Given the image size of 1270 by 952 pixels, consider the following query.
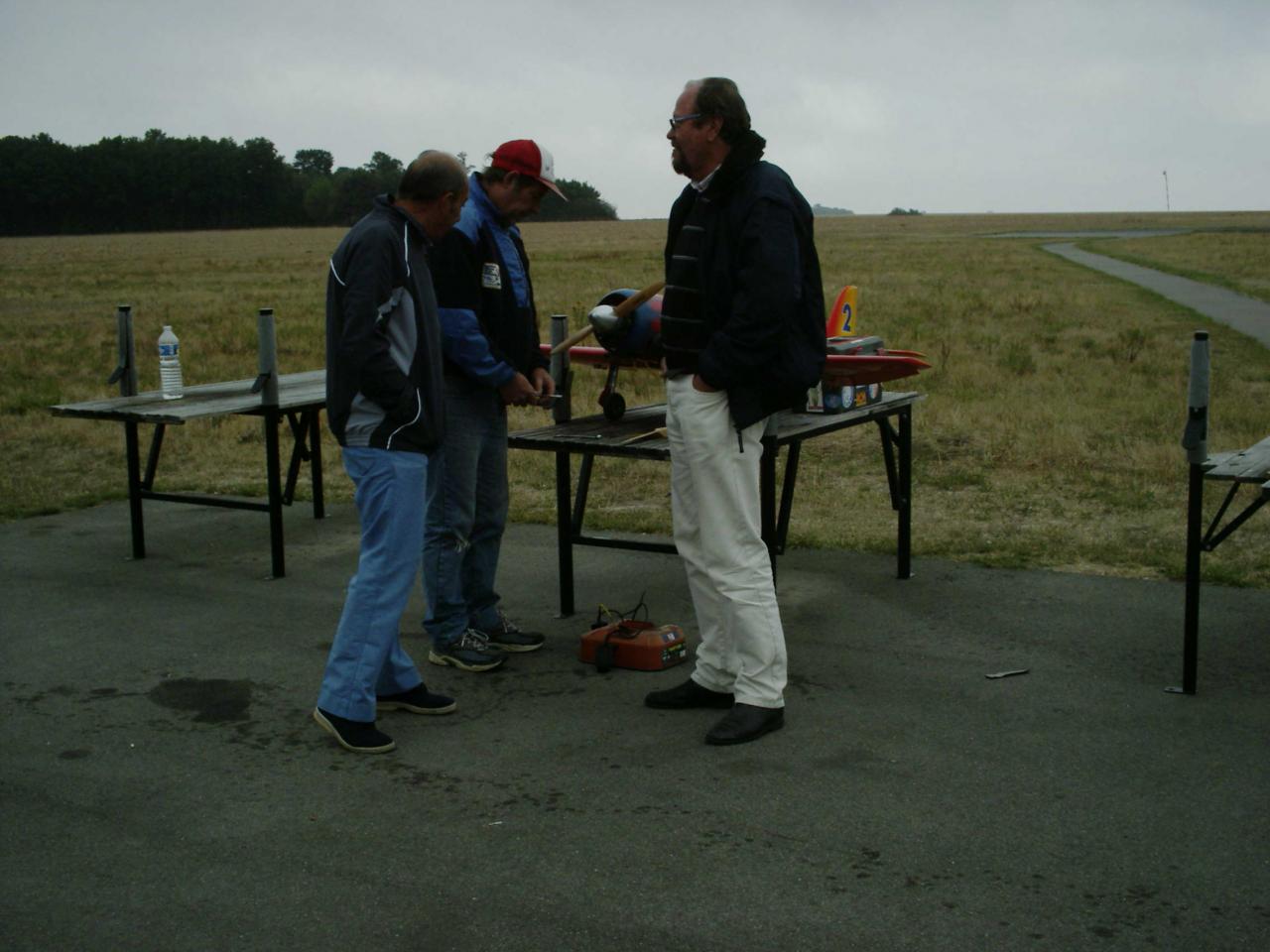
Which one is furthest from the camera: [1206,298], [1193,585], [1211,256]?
[1211,256]

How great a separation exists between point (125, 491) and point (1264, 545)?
690cm

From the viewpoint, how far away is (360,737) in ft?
14.6

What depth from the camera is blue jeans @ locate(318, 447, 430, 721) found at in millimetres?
4406

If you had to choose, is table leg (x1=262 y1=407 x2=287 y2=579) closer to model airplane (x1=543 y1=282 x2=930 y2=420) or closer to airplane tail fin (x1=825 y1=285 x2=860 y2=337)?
model airplane (x1=543 y1=282 x2=930 y2=420)

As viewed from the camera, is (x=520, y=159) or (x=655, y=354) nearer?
(x=520, y=159)

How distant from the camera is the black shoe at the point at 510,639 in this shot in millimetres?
5598

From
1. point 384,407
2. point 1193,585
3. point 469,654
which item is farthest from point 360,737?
point 1193,585

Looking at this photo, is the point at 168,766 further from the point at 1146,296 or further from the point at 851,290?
the point at 1146,296

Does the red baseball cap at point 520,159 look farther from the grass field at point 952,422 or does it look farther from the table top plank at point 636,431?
the grass field at point 952,422

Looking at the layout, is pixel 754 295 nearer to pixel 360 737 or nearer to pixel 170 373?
pixel 360 737

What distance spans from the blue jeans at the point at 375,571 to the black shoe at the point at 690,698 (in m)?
0.98

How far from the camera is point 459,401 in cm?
513

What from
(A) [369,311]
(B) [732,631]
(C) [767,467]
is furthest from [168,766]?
(C) [767,467]

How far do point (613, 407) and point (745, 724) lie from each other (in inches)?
78.0
